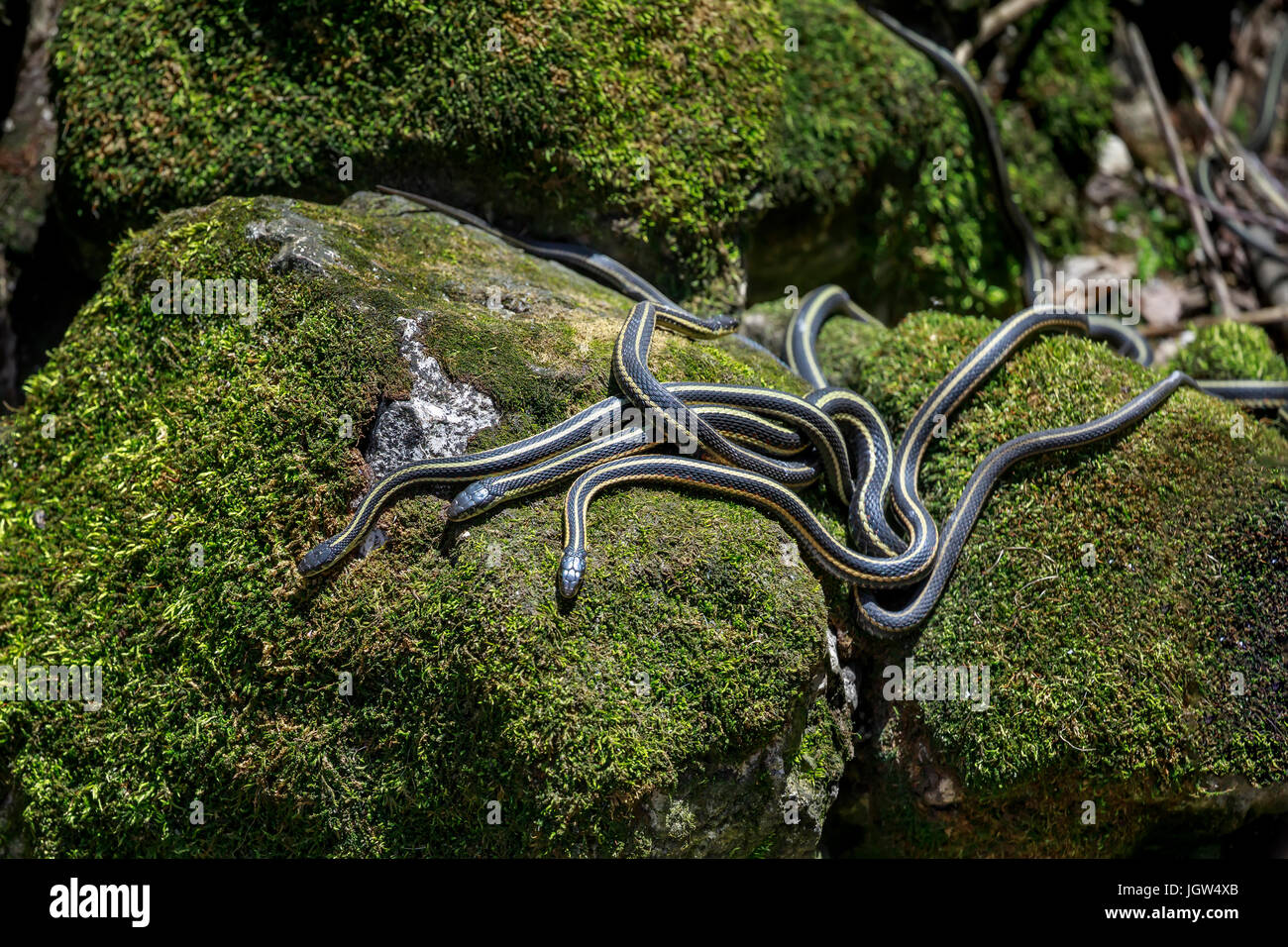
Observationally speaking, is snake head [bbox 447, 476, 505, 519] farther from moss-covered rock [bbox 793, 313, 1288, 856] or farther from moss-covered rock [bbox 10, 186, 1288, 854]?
moss-covered rock [bbox 793, 313, 1288, 856]

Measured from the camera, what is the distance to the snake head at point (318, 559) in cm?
426

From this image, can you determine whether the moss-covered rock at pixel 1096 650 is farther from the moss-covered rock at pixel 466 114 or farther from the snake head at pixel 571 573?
the moss-covered rock at pixel 466 114

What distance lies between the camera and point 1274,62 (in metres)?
10.1

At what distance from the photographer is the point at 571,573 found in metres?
4.10

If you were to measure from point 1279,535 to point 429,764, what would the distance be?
507cm

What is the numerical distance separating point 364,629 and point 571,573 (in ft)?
3.63

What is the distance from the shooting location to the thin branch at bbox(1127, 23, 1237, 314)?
8594 millimetres

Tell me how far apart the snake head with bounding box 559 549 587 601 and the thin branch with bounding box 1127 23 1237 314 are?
7.55 meters

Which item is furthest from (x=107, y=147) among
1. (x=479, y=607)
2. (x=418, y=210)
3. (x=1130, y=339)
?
(x=1130, y=339)

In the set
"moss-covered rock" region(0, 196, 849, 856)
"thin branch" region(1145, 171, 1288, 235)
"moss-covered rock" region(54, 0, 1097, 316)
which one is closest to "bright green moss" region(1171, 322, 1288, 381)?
"thin branch" region(1145, 171, 1288, 235)

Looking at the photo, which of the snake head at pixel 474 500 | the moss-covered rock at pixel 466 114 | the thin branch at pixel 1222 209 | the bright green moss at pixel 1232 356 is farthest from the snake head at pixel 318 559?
the thin branch at pixel 1222 209

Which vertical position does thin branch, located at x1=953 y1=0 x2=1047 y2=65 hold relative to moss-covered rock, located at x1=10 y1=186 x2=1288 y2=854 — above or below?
above

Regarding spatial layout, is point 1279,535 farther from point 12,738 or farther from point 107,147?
point 107,147

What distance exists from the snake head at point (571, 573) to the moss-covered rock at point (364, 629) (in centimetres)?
8
